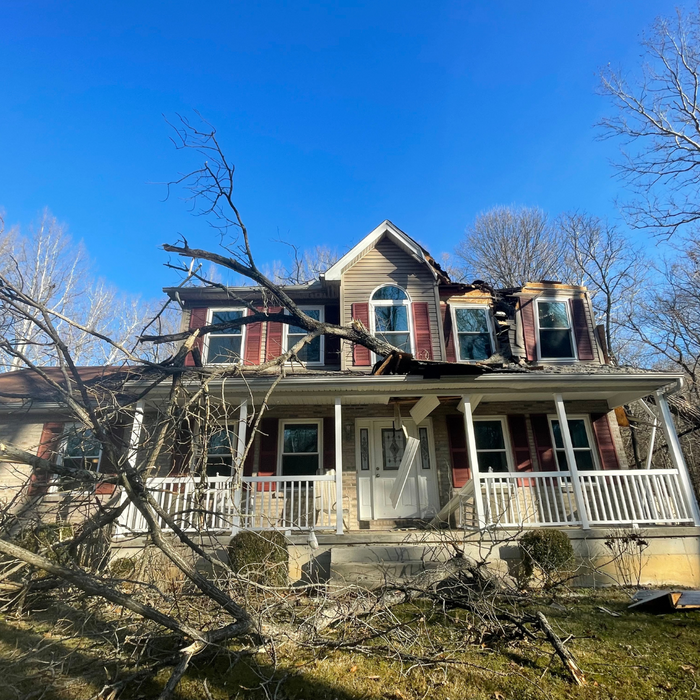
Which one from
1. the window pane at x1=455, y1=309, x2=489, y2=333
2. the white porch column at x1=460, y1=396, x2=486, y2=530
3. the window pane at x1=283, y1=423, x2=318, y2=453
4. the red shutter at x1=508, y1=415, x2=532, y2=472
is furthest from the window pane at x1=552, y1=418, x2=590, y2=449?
the window pane at x1=283, y1=423, x2=318, y2=453

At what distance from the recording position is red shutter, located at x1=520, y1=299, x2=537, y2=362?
444 inches

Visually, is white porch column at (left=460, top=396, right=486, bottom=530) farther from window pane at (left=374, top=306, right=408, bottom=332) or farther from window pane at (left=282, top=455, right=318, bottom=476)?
window pane at (left=282, top=455, right=318, bottom=476)

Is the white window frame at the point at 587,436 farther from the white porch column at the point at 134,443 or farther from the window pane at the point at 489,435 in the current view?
the white porch column at the point at 134,443

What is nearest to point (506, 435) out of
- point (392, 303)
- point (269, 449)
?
point (392, 303)

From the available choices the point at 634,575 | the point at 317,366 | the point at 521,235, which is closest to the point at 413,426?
the point at 317,366

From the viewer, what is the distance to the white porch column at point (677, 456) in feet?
24.8

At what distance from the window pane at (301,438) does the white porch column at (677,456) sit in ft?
22.5

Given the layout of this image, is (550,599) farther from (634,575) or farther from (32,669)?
(32,669)

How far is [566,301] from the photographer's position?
11766 mm

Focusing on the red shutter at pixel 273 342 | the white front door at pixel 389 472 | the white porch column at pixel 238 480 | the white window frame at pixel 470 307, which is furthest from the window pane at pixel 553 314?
the white porch column at pixel 238 480

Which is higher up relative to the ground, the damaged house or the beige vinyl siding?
the beige vinyl siding

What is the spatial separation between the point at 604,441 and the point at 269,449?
7434 millimetres

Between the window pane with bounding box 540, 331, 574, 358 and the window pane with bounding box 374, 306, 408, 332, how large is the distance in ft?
11.8

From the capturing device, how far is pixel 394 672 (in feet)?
12.6
